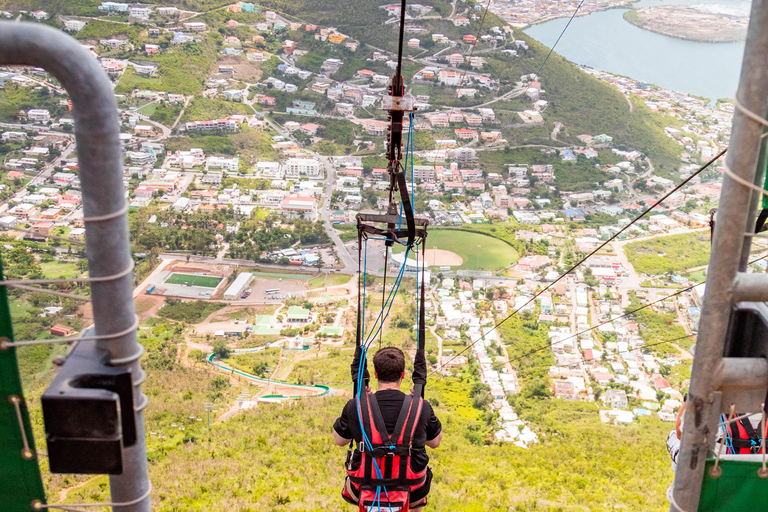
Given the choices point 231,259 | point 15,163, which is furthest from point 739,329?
point 15,163

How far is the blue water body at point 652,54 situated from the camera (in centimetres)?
3500

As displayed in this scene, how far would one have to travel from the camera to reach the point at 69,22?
3033cm

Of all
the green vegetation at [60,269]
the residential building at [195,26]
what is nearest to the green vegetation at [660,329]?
the green vegetation at [60,269]

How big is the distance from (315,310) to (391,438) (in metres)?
16.4

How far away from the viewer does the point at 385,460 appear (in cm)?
212

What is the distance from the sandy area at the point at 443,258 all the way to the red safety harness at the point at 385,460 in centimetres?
1849

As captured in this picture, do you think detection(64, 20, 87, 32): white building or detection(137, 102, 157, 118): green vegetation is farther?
detection(64, 20, 87, 32): white building

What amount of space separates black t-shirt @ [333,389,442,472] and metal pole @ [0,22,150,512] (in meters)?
0.83

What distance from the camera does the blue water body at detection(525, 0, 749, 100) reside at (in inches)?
1378

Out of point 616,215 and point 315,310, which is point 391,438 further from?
point 616,215

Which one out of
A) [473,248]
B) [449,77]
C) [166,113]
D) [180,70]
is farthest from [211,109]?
[473,248]

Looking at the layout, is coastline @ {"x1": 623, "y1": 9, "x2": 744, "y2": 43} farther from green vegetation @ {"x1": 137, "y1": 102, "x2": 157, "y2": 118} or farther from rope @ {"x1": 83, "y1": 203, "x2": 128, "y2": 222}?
rope @ {"x1": 83, "y1": 203, "x2": 128, "y2": 222}

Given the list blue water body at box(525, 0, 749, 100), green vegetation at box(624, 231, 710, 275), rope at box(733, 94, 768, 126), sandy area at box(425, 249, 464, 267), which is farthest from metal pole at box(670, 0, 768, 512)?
blue water body at box(525, 0, 749, 100)

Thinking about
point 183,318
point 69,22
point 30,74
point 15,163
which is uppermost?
point 69,22
